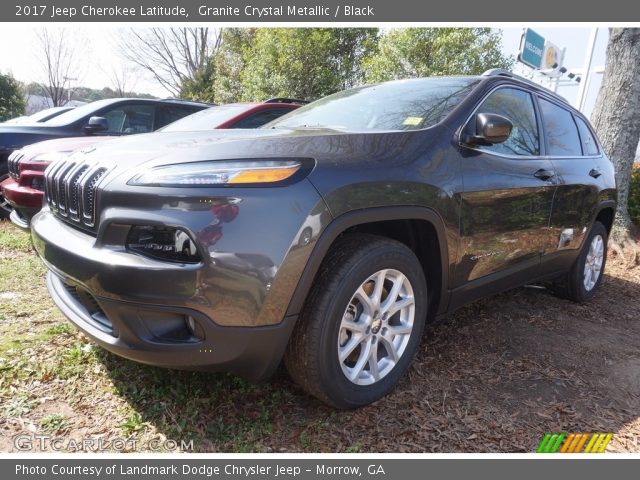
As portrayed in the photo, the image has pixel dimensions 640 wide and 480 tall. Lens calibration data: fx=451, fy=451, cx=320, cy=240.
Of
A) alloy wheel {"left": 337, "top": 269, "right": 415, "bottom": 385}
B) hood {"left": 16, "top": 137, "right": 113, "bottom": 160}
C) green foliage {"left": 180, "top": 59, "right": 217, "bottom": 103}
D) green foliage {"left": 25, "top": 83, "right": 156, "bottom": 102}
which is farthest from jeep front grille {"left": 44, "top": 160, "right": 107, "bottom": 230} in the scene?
green foliage {"left": 25, "top": 83, "right": 156, "bottom": 102}

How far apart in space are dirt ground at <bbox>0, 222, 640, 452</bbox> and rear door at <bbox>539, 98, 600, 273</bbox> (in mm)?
741

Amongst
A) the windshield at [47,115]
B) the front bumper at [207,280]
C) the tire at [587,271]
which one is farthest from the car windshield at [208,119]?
the tire at [587,271]

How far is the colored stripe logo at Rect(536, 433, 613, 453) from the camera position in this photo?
2041mm

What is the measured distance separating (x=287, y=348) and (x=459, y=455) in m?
0.87

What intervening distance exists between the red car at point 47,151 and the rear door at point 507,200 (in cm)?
231

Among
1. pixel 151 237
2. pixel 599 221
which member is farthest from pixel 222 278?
pixel 599 221

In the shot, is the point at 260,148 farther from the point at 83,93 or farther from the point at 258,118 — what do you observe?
the point at 83,93

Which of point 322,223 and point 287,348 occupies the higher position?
point 322,223

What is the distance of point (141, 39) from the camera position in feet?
86.3

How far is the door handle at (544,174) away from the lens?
2.93 m

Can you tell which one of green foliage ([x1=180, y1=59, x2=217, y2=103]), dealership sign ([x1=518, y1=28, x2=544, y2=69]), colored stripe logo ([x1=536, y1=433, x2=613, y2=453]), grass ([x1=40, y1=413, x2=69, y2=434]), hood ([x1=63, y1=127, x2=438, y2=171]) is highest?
dealership sign ([x1=518, y1=28, x2=544, y2=69])

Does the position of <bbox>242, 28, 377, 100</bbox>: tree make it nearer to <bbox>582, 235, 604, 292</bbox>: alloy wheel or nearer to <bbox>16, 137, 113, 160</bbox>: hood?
<bbox>16, 137, 113, 160</bbox>: hood

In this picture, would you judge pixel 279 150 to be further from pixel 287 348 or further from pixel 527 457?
pixel 527 457

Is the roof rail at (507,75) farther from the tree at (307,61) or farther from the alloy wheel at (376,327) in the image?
the tree at (307,61)
